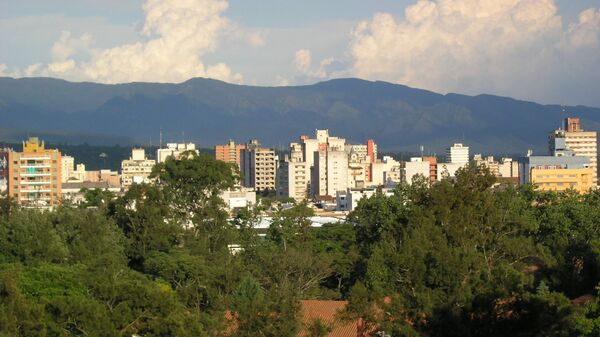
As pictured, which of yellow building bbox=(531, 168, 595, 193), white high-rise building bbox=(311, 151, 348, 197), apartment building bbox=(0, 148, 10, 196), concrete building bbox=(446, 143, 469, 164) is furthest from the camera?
concrete building bbox=(446, 143, 469, 164)

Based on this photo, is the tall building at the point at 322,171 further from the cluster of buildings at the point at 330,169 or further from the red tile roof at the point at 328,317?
the red tile roof at the point at 328,317

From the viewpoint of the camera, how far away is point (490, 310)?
70.3 feet

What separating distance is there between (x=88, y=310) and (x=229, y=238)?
57.8 feet

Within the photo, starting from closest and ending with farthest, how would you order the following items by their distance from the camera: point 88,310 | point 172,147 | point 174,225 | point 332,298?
point 88,310, point 332,298, point 174,225, point 172,147

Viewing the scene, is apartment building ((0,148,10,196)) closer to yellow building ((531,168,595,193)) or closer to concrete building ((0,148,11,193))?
concrete building ((0,148,11,193))

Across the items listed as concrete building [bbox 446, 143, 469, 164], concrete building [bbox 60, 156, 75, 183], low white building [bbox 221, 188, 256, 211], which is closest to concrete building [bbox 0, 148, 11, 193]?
low white building [bbox 221, 188, 256, 211]

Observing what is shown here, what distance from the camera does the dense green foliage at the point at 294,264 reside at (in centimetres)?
2156

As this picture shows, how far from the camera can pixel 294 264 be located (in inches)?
1298

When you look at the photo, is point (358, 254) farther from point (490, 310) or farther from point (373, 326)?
point (490, 310)

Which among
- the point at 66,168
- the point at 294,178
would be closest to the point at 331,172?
the point at 294,178

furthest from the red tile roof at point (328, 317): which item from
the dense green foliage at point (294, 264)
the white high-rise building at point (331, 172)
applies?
the white high-rise building at point (331, 172)

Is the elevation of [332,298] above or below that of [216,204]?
below

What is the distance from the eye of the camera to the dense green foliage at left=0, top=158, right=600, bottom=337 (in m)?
21.6

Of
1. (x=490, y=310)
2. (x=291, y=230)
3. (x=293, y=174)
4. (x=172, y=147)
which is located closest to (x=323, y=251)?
(x=291, y=230)
